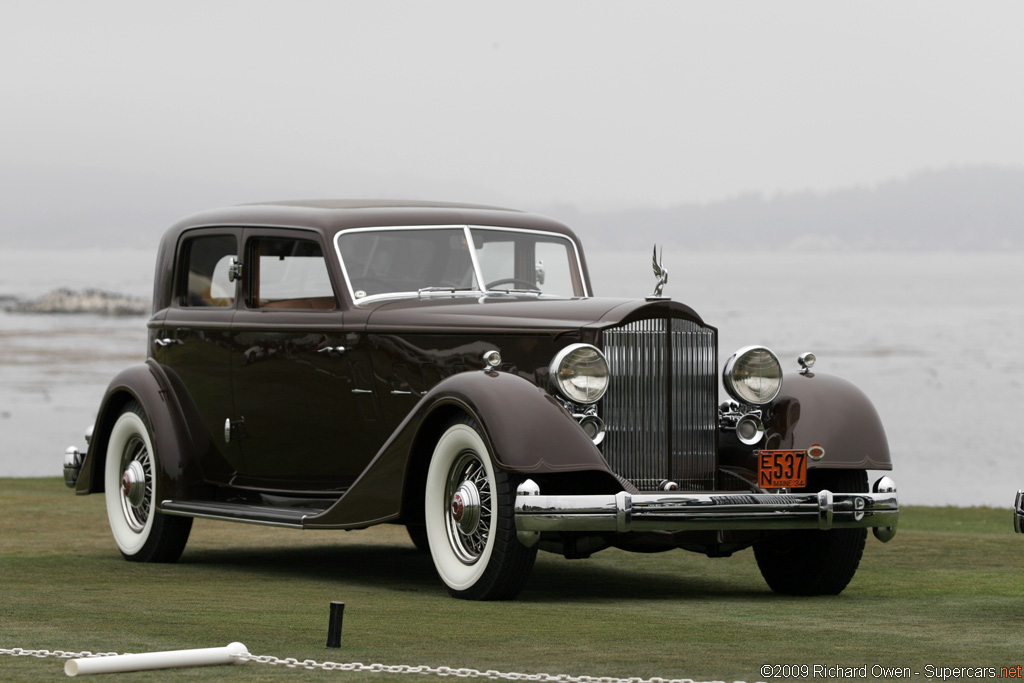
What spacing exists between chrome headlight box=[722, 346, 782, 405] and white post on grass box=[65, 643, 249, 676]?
13.0 ft

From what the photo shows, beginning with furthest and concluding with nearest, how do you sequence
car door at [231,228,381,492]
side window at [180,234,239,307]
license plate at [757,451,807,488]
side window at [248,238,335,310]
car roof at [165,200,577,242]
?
side window at [180,234,239,307] < car roof at [165,200,577,242] < side window at [248,238,335,310] < car door at [231,228,381,492] < license plate at [757,451,807,488]

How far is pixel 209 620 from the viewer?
23.0ft

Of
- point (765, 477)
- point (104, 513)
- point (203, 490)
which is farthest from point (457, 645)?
point (104, 513)

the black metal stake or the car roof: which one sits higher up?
the car roof

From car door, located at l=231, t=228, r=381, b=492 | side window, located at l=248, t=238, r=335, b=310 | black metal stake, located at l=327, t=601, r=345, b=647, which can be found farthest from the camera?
side window, located at l=248, t=238, r=335, b=310

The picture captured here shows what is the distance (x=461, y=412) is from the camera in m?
8.29

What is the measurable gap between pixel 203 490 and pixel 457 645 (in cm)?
458

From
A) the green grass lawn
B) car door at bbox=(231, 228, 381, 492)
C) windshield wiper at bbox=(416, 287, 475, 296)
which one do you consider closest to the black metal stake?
the green grass lawn

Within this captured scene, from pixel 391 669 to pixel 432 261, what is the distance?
4615 millimetres

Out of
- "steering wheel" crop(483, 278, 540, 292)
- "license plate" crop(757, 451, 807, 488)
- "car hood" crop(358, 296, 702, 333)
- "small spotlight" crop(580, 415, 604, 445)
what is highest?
"steering wheel" crop(483, 278, 540, 292)

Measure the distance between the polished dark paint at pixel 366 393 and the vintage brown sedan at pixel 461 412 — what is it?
14 millimetres

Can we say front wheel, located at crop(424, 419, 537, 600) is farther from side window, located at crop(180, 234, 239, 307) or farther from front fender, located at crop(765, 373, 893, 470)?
side window, located at crop(180, 234, 239, 307)

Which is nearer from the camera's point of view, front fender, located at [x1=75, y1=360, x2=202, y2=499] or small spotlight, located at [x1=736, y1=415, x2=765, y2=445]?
small spotlight, located at [x1=736, y1=415, x2=765, y2=445]

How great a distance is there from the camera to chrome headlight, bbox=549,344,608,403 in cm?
820
